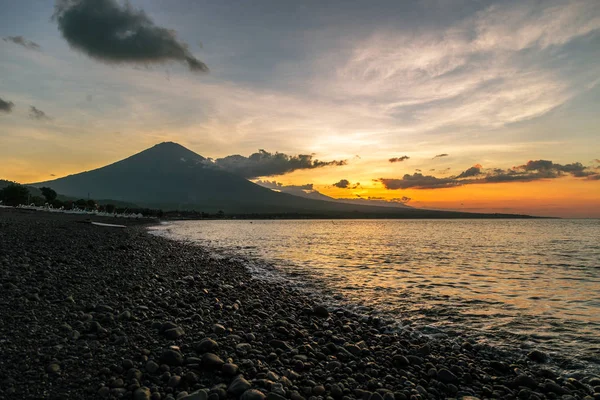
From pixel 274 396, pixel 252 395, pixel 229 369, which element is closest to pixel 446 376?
pixel 274 396

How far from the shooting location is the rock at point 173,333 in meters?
8.68

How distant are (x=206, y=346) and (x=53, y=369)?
3043 mm

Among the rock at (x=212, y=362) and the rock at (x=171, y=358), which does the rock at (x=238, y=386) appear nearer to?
the rock at (x=212, y=362)

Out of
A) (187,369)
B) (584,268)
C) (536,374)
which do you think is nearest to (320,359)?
(187,369)

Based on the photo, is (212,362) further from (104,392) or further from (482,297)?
(482,297)

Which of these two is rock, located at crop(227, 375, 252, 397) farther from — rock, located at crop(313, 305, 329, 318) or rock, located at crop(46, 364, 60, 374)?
rock, located at crop(313, 305, 329, 318)

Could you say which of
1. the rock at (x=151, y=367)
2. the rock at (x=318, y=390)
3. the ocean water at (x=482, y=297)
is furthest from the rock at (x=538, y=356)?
the rock at (x=151, y=367)

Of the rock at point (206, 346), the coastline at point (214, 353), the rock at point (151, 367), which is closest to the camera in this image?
the coastline at point (214, 353)

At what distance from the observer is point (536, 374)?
898 centimetres

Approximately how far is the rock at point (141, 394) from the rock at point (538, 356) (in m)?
10.6

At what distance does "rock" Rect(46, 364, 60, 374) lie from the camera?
20.1ft

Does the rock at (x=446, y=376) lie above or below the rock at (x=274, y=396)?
below

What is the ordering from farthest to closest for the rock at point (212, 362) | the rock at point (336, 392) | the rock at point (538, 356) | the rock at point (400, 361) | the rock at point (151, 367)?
the rock at point (538, 356) < the rock at point (400, 361) < the rock at point (212, 362) < the rock at point (336, 392) < the rock at point (151, 367)

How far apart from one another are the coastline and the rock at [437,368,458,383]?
0.02 metres
